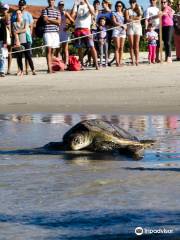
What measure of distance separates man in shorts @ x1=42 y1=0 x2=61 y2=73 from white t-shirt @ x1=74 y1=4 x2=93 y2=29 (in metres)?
0.71

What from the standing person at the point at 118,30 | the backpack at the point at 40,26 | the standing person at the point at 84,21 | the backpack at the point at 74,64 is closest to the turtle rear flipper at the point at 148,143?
the backpack at the point at 40,26

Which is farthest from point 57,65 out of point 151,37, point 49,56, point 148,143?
point 148,143

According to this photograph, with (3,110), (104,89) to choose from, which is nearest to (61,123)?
(3,110)

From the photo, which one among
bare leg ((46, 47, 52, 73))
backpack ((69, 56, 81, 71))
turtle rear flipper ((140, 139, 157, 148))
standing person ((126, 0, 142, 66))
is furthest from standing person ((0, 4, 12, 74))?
turtle rear flipper ((140, 139, 157, 148))

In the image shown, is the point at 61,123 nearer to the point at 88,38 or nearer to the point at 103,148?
the point at 103,148

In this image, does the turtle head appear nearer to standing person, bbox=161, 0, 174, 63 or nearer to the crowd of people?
the crowd of people

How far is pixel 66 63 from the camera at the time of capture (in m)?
21.2

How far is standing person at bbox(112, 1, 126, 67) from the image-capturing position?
21078 millimetres

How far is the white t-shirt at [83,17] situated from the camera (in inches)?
812

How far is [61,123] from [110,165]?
392cm

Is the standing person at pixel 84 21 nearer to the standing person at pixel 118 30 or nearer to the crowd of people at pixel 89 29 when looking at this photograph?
the crowd of people at pixel 89 29

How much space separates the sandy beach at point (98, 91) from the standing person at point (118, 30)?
0.47m

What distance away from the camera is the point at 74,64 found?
20984 mm

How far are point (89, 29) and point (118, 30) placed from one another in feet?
2.42
